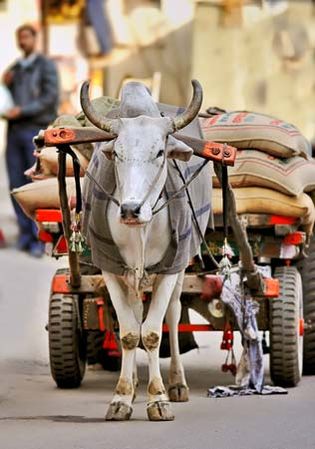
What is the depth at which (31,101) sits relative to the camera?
15734 mm

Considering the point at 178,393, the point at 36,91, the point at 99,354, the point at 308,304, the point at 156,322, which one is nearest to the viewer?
the point at 156,322

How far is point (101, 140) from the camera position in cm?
877

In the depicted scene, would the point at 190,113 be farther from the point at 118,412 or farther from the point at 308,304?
the point at 308,304

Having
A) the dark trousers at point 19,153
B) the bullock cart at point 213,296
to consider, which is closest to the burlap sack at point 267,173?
the bullock cart at point 213,296

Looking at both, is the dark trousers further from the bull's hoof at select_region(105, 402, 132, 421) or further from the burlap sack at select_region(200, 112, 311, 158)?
the bull's hoof at select_region(105, 402, 132, 421)

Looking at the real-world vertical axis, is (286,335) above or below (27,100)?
below

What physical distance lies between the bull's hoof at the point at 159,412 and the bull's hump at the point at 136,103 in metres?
1.46

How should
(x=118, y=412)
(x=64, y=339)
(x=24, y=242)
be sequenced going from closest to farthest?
(x=118, y=412) → (x=64, y=339) → (x=24, y=242)

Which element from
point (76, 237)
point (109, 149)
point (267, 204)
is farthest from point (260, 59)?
point (109, 149)

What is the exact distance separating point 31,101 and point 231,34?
428 cm

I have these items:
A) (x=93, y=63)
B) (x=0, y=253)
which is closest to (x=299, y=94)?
(x=93, y=63)

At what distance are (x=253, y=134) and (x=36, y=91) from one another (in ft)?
19.1

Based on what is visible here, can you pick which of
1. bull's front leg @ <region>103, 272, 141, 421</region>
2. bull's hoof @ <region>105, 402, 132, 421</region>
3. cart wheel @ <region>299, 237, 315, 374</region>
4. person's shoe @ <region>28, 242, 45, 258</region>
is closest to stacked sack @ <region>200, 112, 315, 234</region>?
cart wheel @ <region>299, 237, 315, 374</region>

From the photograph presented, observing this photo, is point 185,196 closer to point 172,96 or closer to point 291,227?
point 291,227
